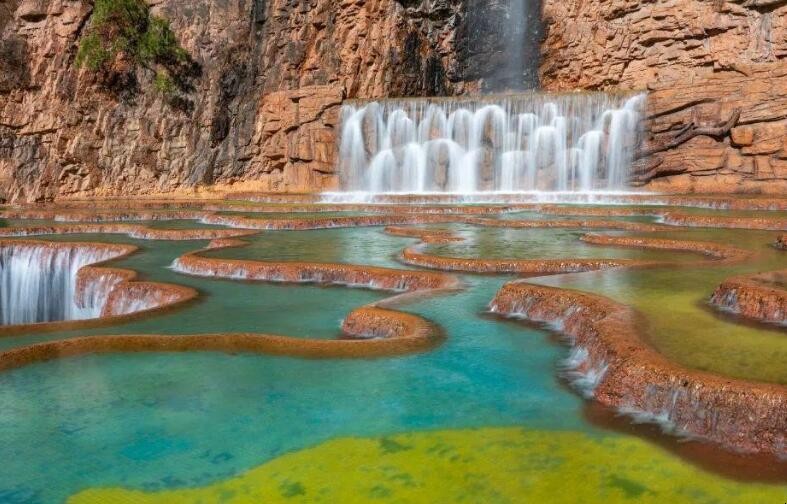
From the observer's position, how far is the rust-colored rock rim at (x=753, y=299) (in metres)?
7.52

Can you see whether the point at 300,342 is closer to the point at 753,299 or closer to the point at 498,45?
the point at 753,299

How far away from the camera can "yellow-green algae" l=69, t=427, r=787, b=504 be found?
170 inches

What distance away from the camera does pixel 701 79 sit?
98.3 ft

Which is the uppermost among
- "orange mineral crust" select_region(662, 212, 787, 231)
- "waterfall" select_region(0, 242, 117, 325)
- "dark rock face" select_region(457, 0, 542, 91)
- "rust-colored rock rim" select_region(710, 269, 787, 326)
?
"dark rock face" select_region(457, 0, 542, 91)

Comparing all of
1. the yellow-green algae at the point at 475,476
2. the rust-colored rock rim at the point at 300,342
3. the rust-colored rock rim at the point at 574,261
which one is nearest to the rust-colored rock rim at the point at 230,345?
the rust-colored rock rim at the point at 300,342

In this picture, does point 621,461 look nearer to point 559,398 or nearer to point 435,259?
point 559,398

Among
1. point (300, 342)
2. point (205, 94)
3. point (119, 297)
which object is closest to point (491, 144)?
point (205, 94)

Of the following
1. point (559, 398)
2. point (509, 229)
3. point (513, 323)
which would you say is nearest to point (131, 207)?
point (509, 229)

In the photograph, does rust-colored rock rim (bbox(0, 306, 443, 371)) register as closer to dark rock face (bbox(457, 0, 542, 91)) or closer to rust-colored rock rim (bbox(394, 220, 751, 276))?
rust-colored rock rim (bbox(394, 220, 751, 276))

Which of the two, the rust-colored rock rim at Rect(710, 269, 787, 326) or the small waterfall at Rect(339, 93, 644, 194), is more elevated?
the small waterfall at Rect(339, 93, 644, 194)

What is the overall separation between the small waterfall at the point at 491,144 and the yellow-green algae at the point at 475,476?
986 inches

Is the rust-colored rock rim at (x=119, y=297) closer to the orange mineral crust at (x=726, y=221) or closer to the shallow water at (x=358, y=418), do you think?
the shallow water at (x=358, y=418)

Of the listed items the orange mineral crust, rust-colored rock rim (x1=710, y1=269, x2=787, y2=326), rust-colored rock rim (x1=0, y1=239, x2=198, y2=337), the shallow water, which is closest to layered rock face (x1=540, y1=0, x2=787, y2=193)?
the orange mineral crust

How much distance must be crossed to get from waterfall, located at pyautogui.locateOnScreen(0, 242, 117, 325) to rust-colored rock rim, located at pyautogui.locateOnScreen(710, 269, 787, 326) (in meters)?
11.3
